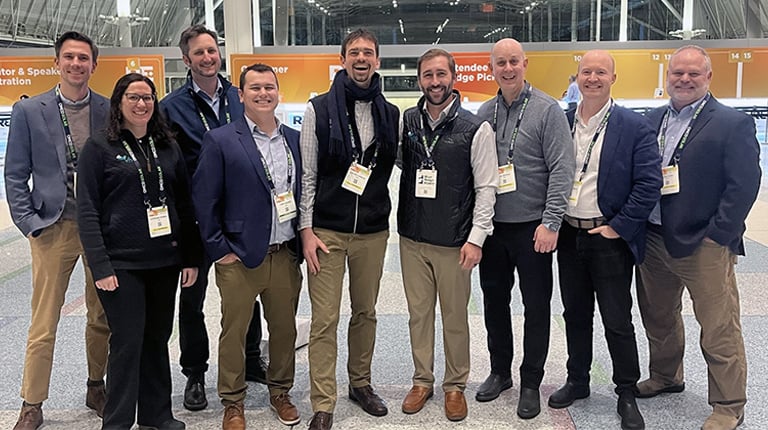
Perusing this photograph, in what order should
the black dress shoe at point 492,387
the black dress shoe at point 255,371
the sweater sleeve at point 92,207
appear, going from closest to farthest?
the sweater sleeve at point 92,207
the black dress shoe at point 492,387
the black dress shoe at point 255,371

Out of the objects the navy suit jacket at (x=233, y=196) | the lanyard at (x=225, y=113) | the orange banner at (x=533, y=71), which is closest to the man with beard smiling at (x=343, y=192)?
the navy suit jacket at (x=233, y=196)

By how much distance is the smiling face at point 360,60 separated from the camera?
266 cm

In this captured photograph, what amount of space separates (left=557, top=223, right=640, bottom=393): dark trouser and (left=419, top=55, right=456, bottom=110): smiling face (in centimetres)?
81

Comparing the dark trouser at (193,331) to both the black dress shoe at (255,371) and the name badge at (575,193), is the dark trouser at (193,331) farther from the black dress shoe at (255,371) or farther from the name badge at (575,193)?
the name badge at (575,193)

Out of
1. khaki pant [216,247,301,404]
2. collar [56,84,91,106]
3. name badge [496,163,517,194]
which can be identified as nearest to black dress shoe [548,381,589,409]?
name badge [496,163,517,194]

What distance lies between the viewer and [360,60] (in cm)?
266

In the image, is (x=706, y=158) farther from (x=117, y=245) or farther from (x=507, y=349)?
(x=117, y=245)

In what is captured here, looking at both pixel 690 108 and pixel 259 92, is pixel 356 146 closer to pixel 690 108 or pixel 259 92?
pixel 259 92

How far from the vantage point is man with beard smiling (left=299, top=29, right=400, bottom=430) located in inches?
107

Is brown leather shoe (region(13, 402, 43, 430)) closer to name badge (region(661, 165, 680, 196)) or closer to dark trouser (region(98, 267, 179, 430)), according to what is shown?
dark trouser (region(98, 267, 179, 430))

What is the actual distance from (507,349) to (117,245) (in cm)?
186

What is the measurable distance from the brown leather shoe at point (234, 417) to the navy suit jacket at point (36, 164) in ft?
3.68

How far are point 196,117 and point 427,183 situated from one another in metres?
1.11

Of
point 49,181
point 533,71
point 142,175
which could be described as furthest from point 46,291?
point 533,71
